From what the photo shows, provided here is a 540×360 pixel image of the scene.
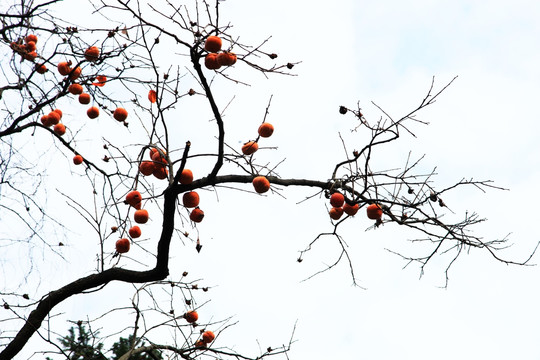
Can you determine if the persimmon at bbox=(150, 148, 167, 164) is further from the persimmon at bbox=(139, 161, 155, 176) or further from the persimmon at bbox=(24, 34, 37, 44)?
the persimmon at bbox=(24, 34, 37, 44)

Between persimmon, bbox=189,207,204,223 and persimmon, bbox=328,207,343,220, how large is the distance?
887mm

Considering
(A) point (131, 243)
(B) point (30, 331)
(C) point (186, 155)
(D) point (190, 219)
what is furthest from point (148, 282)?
(C) point (186, 155)

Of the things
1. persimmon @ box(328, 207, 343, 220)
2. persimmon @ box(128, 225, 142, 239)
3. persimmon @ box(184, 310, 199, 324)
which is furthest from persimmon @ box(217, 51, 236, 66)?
persimmon @ box(184, 310, 199, 324)

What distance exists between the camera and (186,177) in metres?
3.50

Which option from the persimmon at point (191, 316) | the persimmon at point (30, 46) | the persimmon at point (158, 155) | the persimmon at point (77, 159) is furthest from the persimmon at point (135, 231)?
the persimmon at point (30, 46)

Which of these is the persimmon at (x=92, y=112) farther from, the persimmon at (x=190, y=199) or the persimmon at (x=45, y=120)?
the persimmon at (x=190, y=199)

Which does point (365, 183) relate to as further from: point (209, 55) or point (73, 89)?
point (73, 89)

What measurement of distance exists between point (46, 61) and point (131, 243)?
1.54m

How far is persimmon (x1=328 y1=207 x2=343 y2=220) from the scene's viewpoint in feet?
11.9

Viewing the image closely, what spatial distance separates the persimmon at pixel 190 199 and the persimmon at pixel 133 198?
0.34m

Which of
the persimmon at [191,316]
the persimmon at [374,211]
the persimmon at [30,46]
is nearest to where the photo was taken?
the persimmon at [374,211]

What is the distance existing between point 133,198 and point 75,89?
4.70ft

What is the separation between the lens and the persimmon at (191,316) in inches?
168

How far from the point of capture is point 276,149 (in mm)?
3477
